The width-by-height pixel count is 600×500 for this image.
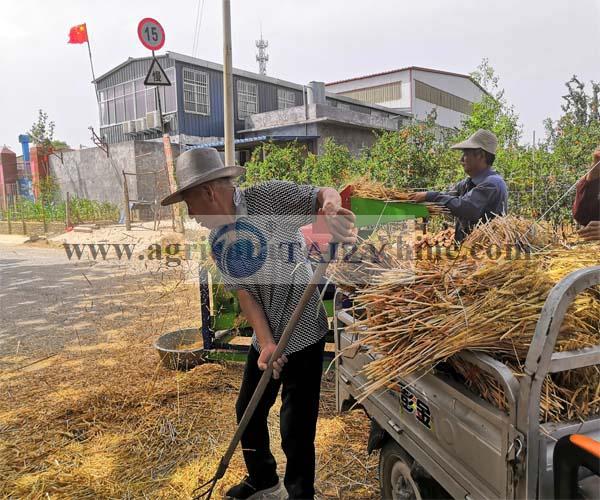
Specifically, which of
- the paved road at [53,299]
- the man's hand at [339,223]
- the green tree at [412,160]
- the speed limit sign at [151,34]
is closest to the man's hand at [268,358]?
the man's hand at [339,223]

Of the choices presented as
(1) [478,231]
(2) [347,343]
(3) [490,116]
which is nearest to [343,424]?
(2) [347,343]

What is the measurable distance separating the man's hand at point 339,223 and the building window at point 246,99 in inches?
802

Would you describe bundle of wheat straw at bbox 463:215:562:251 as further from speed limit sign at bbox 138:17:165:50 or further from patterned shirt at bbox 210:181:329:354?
speed limit sign at bbox 138:17:165:50

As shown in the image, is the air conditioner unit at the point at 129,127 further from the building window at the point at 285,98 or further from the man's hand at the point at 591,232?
the man's hand at the point at 591,232

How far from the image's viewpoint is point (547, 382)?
149cm

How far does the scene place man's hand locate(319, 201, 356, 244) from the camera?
2080mm

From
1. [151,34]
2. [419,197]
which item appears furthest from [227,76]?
[419,197]

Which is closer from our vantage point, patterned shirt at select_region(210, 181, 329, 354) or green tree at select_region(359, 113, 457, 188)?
patterned shirt at select_region(210, 181, 329, 354)

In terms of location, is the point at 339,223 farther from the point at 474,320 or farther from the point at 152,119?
the point at 152,119

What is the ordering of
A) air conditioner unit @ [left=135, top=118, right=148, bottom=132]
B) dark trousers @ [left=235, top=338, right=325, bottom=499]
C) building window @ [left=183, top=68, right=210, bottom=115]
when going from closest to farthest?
dark trousers @ [left=235, top=338, right=325, bottom=499]
building window @ [left=183, top=68, right=210, bottom=115]
air conditioner unit @ [left=135, top=118, right=148, bottom=132]

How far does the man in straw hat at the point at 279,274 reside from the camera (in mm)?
2205

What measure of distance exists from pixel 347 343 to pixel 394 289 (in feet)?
2.01

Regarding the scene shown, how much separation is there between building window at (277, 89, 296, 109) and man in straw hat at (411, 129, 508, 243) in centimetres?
2169

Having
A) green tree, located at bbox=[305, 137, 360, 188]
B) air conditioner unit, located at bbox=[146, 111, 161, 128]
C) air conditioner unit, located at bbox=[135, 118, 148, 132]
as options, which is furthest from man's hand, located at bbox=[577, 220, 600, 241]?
air conditioner unit, located at bbox=[135, 118, 148, 132]
